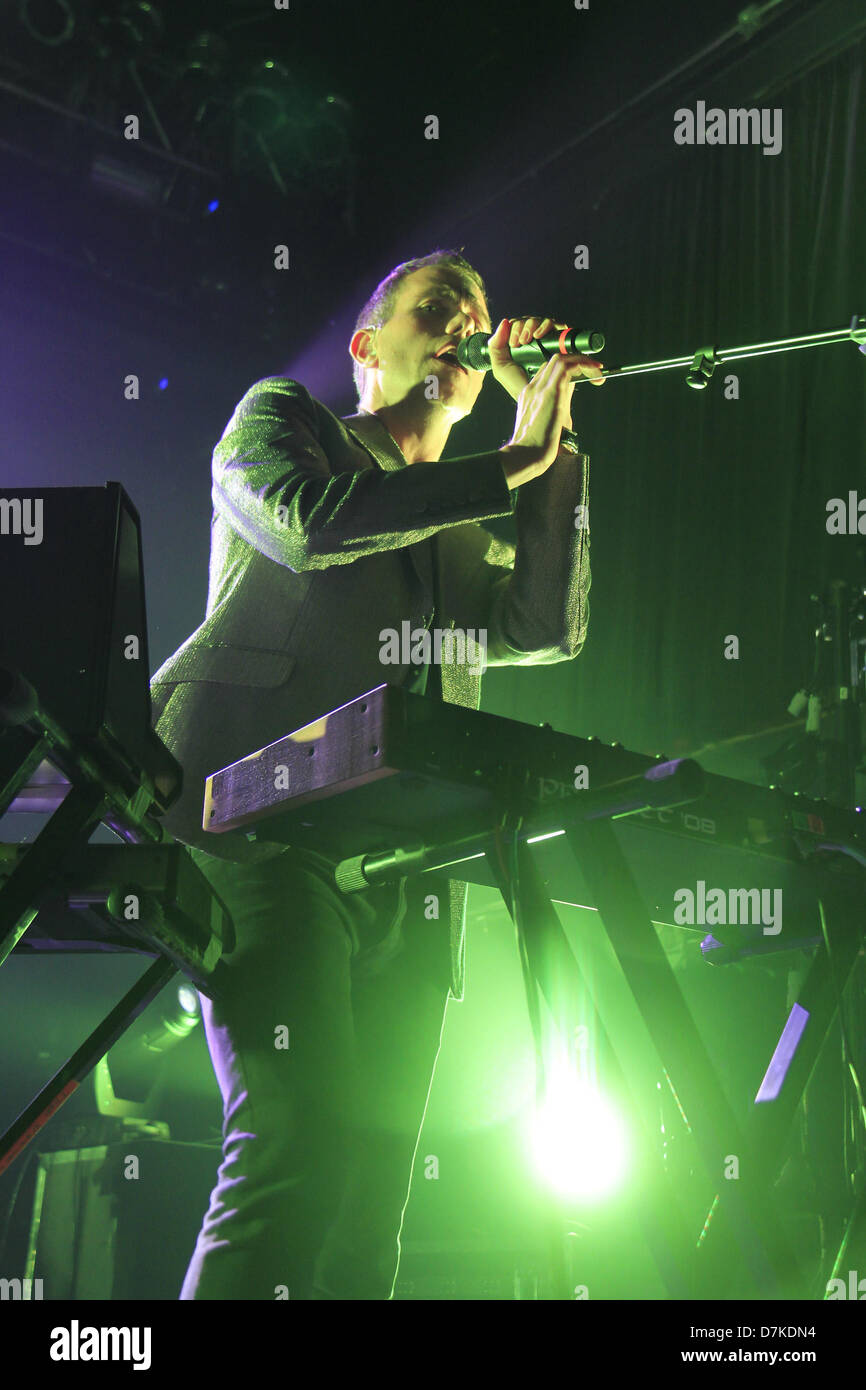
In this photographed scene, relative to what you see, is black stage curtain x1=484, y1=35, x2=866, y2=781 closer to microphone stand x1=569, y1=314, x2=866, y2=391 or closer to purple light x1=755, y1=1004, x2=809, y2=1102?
microphone stand x1=569, y1=314, x2=866, y2=391

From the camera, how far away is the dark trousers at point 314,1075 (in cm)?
112

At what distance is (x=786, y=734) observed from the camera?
121 inches

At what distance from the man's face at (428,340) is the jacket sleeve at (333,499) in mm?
353

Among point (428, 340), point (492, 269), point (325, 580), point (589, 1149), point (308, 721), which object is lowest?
point (589, 1149)

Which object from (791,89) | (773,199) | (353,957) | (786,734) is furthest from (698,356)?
(791,89)

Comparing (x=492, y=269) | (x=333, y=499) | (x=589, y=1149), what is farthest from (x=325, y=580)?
(x=492, y=269)

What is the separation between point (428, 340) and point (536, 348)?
0.96 feet

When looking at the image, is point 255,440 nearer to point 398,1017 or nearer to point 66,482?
point 398,1017

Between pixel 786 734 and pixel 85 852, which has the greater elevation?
pixel 786 734

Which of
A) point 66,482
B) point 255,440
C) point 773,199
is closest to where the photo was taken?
point 255,440

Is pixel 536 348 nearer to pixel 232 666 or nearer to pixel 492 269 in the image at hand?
pixel 232 666

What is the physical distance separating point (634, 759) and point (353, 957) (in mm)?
440

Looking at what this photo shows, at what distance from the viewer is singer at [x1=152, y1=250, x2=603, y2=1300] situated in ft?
3.81

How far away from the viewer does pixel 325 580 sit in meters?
1.43
